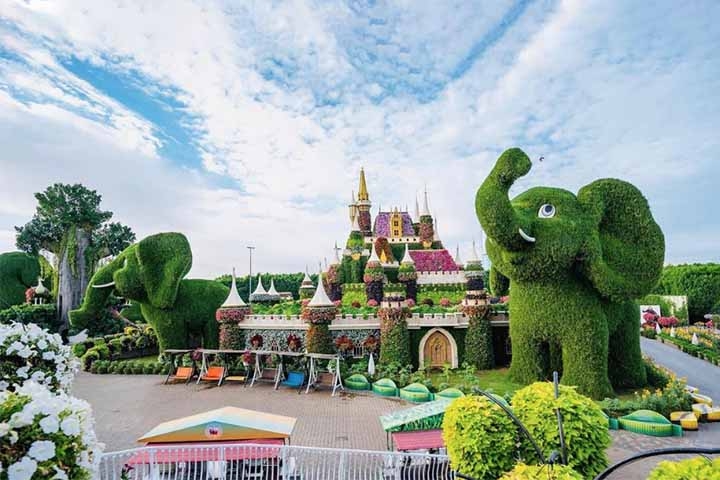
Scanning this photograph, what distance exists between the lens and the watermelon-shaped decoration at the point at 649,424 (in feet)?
34.4

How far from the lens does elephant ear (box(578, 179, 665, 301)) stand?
12.1 meters

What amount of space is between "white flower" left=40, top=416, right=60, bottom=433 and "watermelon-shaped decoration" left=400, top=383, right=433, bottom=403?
11890mm

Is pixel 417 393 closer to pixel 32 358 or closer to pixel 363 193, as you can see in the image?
pixel 32 358

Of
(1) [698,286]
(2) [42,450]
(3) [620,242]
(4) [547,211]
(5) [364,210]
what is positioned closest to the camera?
(2) [42,450]

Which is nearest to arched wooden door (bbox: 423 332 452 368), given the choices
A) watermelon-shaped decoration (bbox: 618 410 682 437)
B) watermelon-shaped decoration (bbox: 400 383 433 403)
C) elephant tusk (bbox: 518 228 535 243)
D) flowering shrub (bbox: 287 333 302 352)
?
watermelon-shaped decoration (bbox: 400 383 433 403)

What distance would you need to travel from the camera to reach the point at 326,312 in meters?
17.4

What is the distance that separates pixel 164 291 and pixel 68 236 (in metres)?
12.6

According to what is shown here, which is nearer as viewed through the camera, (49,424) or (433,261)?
(49,424)

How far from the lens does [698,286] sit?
30.7m

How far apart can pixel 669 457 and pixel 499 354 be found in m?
8.67

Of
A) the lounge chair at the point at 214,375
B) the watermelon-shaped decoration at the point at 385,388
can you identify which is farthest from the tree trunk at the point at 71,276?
the watermelon-shaped decoration at the point at 385,388

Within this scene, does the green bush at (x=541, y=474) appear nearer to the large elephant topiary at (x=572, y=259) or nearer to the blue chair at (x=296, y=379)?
the large elephant topiary at (x=572, y=259)

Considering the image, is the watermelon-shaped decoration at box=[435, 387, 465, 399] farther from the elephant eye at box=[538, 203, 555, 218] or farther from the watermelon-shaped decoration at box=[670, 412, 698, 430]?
the elephant eye at box=[538, 203, 555, 218]

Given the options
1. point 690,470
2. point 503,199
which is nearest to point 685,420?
point 503,199
